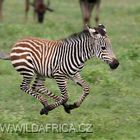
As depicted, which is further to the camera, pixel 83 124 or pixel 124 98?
pixel 124 98

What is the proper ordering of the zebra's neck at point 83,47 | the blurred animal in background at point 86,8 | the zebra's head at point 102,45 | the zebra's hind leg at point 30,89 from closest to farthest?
the zebra's head at point 102,45, the zebra's neck at point 83,47, the zebra's hind leg at point 30,89, the blurred animal in background at point 86,8

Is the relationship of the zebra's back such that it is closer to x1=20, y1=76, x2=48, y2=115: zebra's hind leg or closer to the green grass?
x1=20, y1=76, x2=48, y2=115: zebra's hind leg

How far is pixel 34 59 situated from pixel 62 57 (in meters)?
0.43

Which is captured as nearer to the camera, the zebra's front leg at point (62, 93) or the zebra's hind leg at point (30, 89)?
the zebra's front leg at point (62, 93)

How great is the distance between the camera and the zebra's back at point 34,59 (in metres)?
9.88

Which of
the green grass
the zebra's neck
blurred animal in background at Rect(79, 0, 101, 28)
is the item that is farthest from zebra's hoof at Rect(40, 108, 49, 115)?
blurred animal in background at Rect(79, 0, 101, 28)

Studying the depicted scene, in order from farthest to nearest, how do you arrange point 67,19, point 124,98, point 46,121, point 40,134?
point 67,19, point 124,98, point 46,121, point 40,134

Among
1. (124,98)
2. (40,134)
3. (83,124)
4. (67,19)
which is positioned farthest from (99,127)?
(67,19)

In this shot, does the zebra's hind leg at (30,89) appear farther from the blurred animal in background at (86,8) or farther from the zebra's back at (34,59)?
the blurred animal in background at (86,8)

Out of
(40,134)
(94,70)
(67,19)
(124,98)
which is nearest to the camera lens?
(40,134)

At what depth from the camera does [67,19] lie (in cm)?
2383

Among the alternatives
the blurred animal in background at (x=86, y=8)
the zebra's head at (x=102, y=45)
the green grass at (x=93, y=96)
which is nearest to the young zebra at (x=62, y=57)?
the zebra's head at (x=102, y=45)

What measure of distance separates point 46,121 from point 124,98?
2.35 meters

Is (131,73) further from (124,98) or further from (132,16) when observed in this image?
(132,16)
